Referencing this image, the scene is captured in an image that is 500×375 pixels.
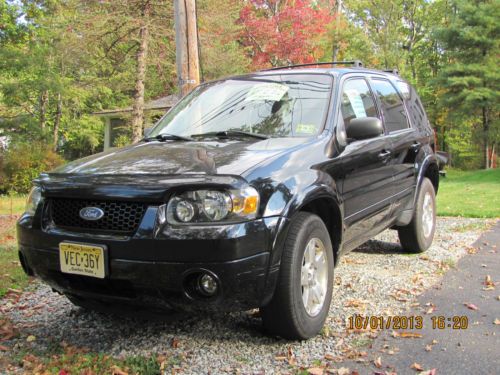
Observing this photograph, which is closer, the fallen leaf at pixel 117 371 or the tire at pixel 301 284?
the fallen leaf at pixel 117 371

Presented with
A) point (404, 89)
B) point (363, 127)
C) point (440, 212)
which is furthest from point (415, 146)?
point (440, 212)

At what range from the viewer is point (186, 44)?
6590 millimetres

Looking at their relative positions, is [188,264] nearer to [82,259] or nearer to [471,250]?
[82,259]

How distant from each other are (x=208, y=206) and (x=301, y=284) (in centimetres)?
83

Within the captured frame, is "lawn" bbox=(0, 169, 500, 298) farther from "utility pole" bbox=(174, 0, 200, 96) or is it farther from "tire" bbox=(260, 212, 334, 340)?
"utility pole" bbox=(174, 0, 200, 96)

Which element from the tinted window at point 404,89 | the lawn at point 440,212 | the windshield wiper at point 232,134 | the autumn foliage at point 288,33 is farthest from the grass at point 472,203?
the autumn foliage at point 288,33

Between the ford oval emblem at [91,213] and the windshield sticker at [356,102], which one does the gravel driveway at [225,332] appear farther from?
the windshield sticker at [356,102]

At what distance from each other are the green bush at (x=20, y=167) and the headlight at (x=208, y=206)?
13809 mm

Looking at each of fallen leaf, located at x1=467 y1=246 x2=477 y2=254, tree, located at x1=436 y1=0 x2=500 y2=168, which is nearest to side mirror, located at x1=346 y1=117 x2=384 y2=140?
fallen leaf, located at x1=467 y1=246 x2=477 y2=254

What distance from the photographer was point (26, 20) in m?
19.0

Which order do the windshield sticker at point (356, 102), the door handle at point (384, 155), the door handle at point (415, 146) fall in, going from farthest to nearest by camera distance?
the door handle at point (415, 146) < the door handle at point (384, 155) < the windshield sticker at point (356, 102)

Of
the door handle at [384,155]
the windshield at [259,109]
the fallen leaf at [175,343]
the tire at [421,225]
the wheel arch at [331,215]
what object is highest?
the windshield at [259,109]

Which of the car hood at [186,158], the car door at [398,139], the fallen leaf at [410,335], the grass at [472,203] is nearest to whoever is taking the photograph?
the car hood at [186,158]
